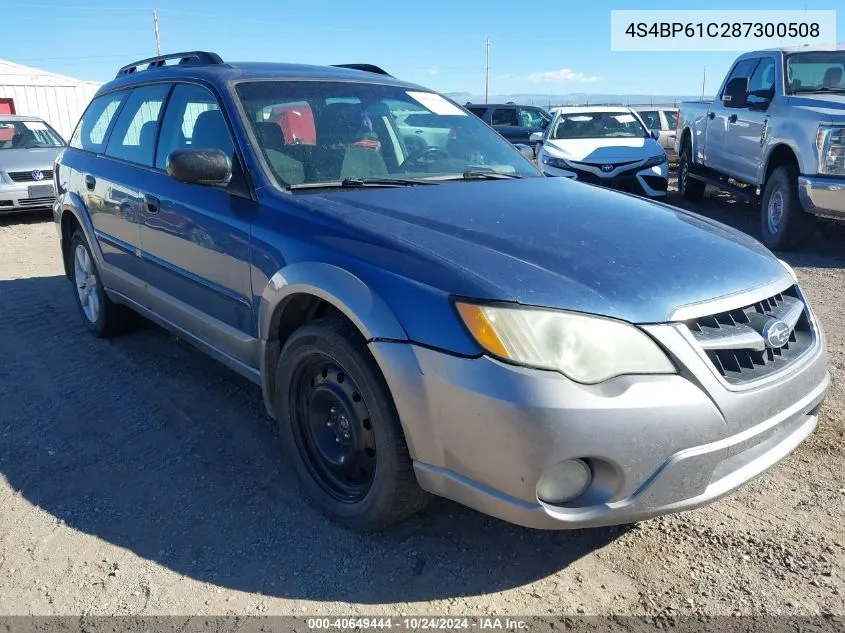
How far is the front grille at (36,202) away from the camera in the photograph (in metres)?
10.2

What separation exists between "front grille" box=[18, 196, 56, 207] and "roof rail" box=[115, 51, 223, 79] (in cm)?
658

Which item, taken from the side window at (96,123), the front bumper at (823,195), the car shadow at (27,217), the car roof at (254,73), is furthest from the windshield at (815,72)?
the car shadow at (27,217)

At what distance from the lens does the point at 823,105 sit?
6652mm

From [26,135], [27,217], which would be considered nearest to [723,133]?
[27,217]

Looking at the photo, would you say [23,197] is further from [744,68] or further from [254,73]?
[744,68]

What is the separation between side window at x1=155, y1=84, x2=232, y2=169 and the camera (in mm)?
3272

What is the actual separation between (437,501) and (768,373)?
1357 millimetres

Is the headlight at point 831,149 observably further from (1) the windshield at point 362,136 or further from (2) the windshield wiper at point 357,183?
(2) the windshield wiper at point 357,183

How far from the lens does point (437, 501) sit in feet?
9.40

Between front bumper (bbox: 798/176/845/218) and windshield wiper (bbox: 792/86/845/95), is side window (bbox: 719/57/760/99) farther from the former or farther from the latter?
front bumper (bbox: 798/176/845/218)

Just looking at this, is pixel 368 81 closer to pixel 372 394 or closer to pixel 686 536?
pixel 372 394

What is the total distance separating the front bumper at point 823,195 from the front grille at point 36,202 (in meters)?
10.0

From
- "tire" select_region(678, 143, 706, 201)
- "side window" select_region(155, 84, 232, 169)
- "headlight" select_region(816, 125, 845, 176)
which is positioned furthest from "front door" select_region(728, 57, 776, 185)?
"side window" select_region(155, 84, 232, 169)

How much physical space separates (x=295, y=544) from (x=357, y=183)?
1.51 meters
